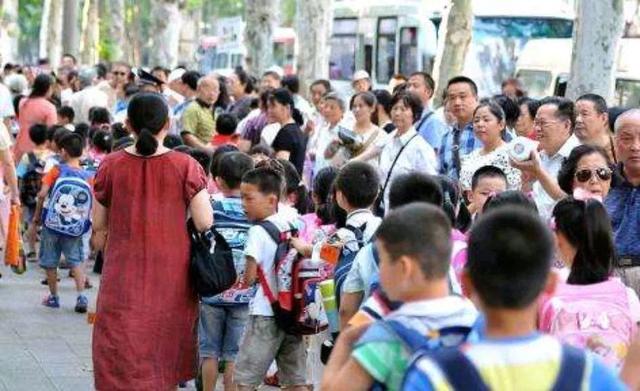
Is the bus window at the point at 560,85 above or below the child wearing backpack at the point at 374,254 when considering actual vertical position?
below

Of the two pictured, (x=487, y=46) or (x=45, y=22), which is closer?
(x=487, y=46)

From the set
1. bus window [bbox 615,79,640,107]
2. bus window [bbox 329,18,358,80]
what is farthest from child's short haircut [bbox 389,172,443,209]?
bus window [bbox 329,18,358,80]

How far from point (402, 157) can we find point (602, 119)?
69.9 inches

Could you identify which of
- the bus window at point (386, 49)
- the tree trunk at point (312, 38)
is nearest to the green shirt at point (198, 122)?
the tree trunk at point (312, 38)

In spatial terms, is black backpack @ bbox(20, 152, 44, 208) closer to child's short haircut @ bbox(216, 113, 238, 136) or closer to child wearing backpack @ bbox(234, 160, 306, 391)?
child's short haircut @ bbox(216, 113, 238, 136)

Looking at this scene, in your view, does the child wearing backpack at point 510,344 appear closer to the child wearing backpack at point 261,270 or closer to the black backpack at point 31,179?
the child wearing backpack at point 261,270

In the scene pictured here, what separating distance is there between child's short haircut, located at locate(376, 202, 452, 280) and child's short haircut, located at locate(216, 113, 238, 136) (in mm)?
10351

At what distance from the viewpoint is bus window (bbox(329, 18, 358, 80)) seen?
32.2 metres

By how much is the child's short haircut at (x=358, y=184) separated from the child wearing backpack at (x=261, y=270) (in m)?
1.10

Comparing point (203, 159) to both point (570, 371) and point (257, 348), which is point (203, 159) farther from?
point (570, 371)

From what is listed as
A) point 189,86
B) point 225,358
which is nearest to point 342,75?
point 189,86

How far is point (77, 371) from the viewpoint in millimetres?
10328

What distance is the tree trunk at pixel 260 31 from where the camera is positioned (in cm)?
2772

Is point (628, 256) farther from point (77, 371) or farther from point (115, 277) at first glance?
point (77, 371)
